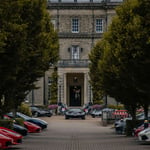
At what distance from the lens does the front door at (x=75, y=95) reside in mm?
80250

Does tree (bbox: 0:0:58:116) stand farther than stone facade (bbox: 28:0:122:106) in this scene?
No

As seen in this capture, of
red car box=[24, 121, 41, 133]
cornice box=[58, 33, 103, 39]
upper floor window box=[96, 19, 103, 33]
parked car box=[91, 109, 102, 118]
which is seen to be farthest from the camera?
upper floor window box=[96, 19, 103, 33]

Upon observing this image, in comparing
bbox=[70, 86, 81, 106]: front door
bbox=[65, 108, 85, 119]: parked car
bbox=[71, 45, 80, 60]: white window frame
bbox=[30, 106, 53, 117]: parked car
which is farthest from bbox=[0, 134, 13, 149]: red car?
bbox=[70, 86, 81, 106]: front door

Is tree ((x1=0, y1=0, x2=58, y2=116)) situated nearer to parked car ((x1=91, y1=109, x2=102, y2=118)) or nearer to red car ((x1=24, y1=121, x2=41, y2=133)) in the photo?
red car ((x1=24, y1=121, x2=41, y2=133))

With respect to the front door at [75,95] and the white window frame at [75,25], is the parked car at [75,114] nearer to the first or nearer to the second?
the front door at [75,95]

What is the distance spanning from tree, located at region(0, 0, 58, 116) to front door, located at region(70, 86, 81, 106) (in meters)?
41.4

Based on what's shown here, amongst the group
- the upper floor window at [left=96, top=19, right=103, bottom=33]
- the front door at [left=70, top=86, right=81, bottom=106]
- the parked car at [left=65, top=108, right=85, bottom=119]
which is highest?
the upper floor window at [left=96, top=19, right=103, bottom=33]

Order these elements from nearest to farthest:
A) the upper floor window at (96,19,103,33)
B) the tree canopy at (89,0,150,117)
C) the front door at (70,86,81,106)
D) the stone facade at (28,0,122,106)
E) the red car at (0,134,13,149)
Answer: the red car at (0,134,13,149), the tree canopy at (89,0,150,117), the stone facade at (28,0,122,106), the front door at (70,86,81,106), the upper floor window at (96,19,103,33)

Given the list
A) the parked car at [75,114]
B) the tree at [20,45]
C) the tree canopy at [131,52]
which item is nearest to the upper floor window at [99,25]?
the parked car at [75,114]

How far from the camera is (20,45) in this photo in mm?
27031

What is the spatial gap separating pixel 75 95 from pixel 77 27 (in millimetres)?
9853

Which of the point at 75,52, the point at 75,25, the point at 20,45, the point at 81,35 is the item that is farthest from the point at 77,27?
the point at 20,45

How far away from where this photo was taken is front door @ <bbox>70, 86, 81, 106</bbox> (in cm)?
8025

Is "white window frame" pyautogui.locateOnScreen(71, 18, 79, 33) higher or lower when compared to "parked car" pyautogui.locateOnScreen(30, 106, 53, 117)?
higher
